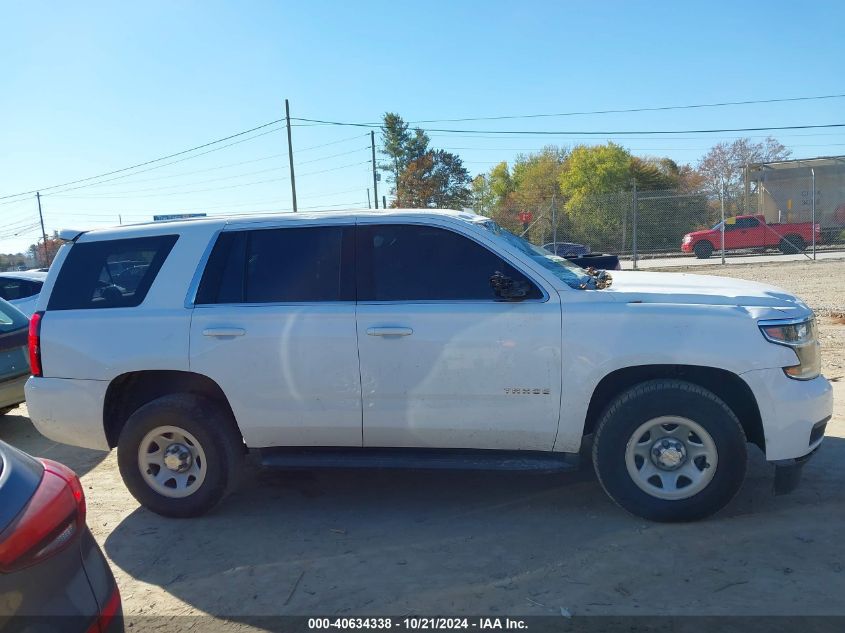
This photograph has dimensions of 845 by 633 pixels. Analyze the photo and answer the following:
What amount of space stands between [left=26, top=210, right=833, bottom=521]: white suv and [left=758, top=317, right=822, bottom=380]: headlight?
1 cm

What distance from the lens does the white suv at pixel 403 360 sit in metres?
3.98

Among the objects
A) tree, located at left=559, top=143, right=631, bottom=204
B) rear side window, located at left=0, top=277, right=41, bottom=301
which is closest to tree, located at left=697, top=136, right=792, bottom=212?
tree, located at left=559, top=143, right=631, bottom=204

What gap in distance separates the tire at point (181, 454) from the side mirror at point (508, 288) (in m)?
1.98

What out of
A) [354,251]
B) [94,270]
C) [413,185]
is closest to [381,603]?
[354,251]

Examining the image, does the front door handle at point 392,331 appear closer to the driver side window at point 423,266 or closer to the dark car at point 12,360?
the driver side window at point 423,266

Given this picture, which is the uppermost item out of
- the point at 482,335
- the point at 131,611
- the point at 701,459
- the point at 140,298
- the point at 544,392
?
the point at 140,298

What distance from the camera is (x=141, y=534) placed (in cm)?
442

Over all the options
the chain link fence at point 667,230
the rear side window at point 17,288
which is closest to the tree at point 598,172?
the chain link fence at point 667,230

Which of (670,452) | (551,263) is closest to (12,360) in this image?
(551,263)

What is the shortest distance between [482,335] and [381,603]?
62.8 inches

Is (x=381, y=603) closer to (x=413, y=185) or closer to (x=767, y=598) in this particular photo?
(x=767, y=598)

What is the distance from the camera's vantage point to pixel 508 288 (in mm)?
4105

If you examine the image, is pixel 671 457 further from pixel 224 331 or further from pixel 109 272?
pixel 109 272

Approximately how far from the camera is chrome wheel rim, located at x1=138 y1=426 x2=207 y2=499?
4.52 metres
